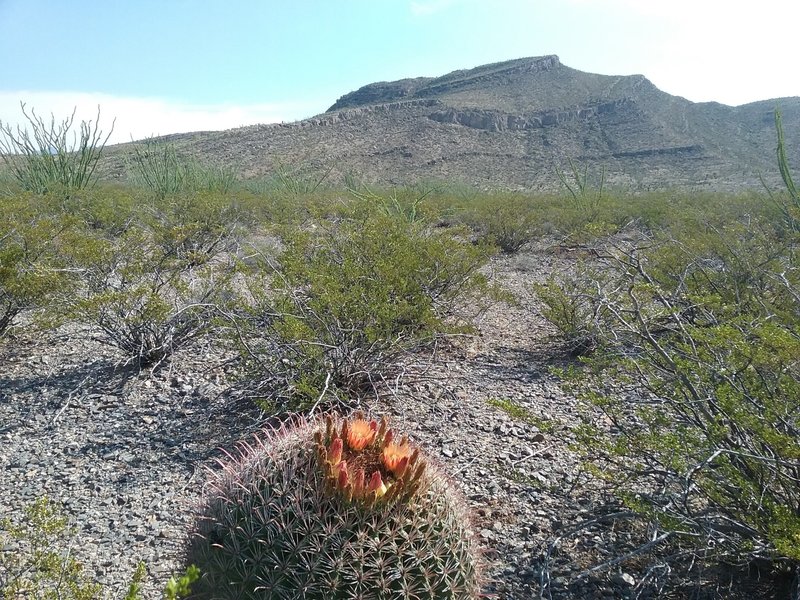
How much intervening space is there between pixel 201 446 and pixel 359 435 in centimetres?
220

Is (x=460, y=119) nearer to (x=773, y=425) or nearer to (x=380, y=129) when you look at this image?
(x=380, y=129)

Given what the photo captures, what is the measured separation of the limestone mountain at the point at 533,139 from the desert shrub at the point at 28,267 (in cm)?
2820

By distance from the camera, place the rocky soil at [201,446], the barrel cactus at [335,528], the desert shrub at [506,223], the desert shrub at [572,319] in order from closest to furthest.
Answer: the barrel cactus at [335,528] → the rocky soil at [201,446] → the desert shrub at [572,319] → the desert shrub at [506,223]

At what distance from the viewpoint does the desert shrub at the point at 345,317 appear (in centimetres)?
445

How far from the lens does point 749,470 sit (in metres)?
2.65

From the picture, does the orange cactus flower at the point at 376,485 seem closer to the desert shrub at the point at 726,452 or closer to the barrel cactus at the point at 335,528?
the barrel cactus at the point at 335,528

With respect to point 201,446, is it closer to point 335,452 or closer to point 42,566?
point 42,566

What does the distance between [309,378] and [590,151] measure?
4341 cm

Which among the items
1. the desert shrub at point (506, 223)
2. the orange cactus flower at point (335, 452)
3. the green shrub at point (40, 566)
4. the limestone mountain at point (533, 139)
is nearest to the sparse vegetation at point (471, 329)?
the green shrub at point (40, 566)

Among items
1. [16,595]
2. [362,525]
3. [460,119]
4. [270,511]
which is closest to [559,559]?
[362,525]

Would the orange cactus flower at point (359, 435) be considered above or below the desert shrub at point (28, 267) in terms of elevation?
below

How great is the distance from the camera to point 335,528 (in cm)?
195

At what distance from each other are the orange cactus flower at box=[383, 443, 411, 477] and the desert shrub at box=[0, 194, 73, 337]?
166 inches

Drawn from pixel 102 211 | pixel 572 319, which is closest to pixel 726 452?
pixel 572 319
